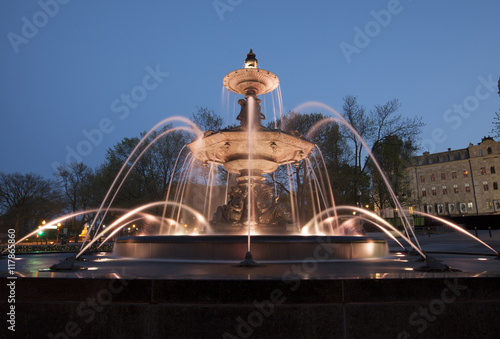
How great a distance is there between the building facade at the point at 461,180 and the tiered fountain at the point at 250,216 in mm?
57558

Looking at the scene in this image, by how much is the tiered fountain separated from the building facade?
57.6m

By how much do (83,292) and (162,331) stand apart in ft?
3.19

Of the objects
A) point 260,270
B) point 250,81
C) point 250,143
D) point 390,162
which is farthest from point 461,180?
point 260,270

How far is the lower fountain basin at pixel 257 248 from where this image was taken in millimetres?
6949

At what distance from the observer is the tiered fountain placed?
701 cm

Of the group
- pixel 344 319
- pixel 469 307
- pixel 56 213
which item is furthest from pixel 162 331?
pixel 56 213

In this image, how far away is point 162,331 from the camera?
10.8 feet

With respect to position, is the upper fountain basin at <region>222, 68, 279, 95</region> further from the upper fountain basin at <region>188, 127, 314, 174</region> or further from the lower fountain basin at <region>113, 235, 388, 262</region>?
the lower fountain basin at <region>113, 235, 388, 262</region>

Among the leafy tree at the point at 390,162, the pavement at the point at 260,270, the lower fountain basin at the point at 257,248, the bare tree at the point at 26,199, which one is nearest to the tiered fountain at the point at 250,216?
the lower fountain basin at the point at 257,248

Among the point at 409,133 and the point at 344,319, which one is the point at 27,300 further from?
the point at 409,133

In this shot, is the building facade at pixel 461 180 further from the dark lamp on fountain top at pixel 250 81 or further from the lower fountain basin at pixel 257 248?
the lower fountain basin at pixel 257 248

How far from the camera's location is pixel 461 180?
68625 millimetres

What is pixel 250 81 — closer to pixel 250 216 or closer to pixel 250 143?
pixel 250 143

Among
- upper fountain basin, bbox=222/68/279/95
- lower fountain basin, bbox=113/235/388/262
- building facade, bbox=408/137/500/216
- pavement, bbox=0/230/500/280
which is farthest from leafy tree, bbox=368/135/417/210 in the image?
building facade, bbox=408/137/500/216
